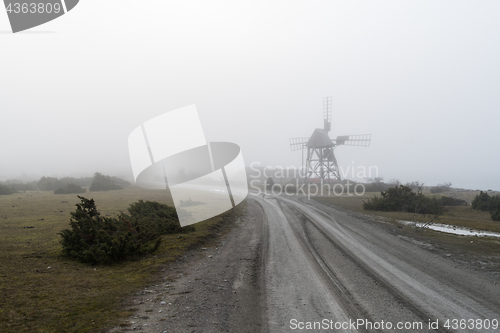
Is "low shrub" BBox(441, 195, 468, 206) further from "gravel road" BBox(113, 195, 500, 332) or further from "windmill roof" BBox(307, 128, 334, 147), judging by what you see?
"windmill roof" BBox(307, 128, 334, 147)

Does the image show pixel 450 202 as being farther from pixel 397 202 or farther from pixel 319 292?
pixel 319 292

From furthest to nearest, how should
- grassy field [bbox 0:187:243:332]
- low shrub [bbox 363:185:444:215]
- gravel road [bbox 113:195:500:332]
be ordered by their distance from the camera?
1. low shrub [bbox 363:185:444:215]
2. gravel road [bbox 113:195:500:332]
3. grassy field [bbox 0:187:243:332]

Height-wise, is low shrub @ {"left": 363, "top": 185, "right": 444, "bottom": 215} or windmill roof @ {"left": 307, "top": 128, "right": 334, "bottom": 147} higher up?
windmill roof @ {"left": 307, "top": 128, "right": 334, "bottom": 147}

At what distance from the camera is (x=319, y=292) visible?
20.2 feet

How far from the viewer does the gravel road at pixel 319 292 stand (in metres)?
4.77

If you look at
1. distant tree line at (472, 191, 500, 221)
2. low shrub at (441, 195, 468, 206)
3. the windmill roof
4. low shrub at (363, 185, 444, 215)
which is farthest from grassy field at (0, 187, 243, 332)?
the windmill roof

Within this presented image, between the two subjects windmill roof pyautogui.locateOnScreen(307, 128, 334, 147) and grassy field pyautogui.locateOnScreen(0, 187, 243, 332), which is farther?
windmill roof pyautogui.locateOnScreen(307, 128, 334, 147)

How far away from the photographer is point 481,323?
4738 millimetres

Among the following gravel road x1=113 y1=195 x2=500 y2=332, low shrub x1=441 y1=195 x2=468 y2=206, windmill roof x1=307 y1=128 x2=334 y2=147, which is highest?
windmill roof x1=307 y1=128 x2=334 y2=147

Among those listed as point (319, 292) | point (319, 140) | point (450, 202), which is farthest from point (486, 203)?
point (319, 140)

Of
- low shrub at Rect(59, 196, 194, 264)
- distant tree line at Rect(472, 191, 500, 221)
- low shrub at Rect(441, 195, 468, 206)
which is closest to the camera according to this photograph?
low shrub at Rect(59, 196, 194, 264)

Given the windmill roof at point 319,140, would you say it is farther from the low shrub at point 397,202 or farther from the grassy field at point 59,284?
the grassy field at point 59,284

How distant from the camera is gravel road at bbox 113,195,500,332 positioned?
15.7 ft

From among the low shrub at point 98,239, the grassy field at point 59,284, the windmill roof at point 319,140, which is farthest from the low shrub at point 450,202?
the windmill roof at point 319,140
